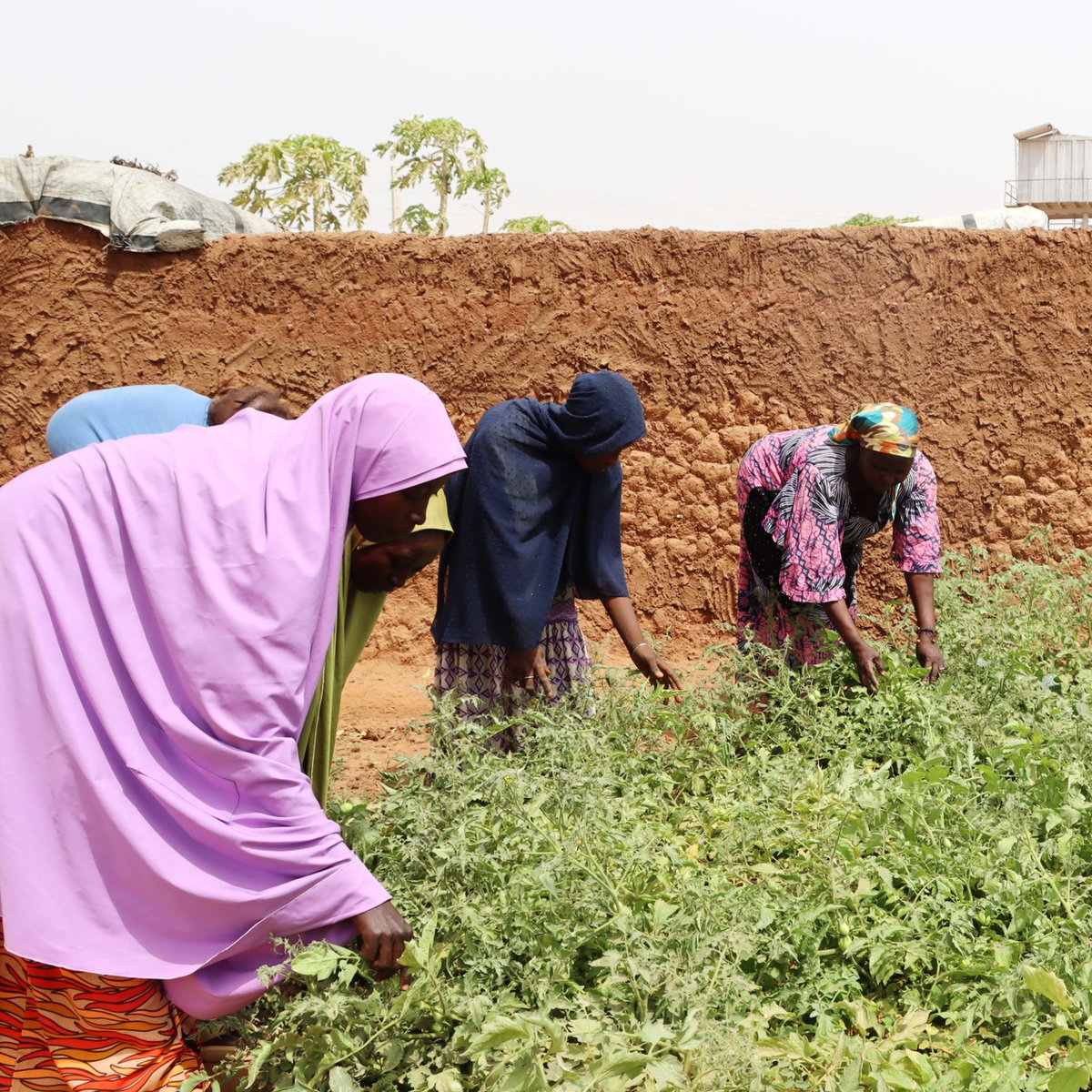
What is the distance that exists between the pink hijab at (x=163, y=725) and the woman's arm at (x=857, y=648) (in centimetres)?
217

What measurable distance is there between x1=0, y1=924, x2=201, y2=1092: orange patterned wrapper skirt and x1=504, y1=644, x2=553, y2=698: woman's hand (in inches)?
64.6

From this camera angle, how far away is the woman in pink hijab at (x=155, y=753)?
6.89ft

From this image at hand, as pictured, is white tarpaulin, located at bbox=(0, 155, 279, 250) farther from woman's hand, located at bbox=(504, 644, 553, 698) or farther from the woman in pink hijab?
the woman in pink hijab

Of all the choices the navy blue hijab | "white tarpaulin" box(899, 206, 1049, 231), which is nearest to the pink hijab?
the navy blue hijab

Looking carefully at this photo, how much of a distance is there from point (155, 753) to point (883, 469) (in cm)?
265

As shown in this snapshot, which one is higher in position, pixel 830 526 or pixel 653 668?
pixel 830 526

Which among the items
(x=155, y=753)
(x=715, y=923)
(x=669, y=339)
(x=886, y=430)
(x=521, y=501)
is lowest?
(x=715, y=923)

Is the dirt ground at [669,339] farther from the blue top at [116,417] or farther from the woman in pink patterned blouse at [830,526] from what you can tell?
the blue top at [116,417]

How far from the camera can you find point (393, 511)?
7.79 feet

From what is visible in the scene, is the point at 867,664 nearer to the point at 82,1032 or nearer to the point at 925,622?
the point at 925,622

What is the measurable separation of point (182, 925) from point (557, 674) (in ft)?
6.71

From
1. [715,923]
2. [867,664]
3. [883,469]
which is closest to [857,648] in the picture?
[867,664]

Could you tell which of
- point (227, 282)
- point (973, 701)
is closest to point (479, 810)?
point (973, 701)

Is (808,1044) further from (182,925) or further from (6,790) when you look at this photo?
(6,790)
